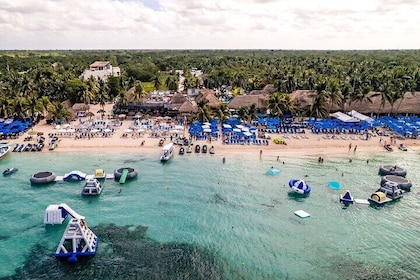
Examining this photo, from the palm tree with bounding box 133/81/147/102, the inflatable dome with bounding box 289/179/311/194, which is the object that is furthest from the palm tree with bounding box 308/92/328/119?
the palm tree with bounding box 133/81/147/102

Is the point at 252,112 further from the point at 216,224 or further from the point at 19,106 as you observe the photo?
the point at 19,106

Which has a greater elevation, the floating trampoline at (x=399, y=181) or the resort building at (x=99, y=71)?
the resort building at (x=99, y=71)

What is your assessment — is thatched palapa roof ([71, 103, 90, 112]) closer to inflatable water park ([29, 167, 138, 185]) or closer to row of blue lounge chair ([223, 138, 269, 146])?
inflatable water park ([29, 167, 138, 185])

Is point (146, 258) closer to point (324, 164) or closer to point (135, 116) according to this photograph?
point (324, 164)

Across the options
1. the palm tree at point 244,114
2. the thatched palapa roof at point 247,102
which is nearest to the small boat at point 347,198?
the palm tree at point 244,114

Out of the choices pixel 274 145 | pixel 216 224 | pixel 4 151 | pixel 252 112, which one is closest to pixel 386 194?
pixel 274 145

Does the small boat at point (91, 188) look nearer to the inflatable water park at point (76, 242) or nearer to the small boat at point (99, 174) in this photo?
the small boat at point (99, 174)
